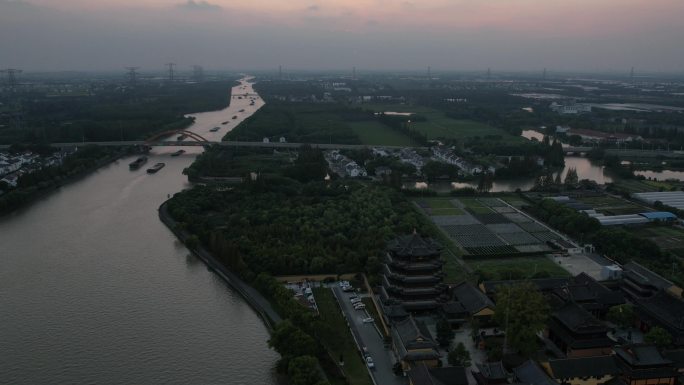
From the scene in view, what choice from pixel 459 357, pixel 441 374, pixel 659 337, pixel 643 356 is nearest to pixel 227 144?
pixel 459 357

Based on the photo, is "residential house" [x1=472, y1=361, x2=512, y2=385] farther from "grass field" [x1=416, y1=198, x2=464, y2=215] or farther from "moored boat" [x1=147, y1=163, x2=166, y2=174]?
"moored boat" [x1=147, y1=163, x2=166, y2=174]

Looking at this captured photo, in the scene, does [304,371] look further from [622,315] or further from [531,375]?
[622,315]

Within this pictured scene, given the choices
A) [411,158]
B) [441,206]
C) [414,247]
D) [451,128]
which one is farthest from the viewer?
[451,128]

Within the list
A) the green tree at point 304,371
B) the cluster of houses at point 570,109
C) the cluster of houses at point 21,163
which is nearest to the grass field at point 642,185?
the green tree at point 304,371


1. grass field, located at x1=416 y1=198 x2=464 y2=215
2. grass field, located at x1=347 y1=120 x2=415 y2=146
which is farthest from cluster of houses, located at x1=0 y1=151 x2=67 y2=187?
grass field, located at x1=347 y1=120 x2=415 y2=146

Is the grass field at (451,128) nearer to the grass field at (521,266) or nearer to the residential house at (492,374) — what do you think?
the grass field at (521,266)

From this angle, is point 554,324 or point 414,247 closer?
point 554,324
